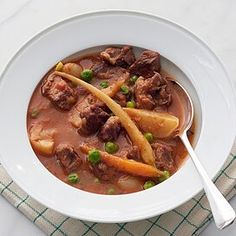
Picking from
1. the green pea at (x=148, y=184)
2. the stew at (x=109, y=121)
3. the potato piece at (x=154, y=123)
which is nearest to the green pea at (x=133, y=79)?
the stew at (x=109, y=121)

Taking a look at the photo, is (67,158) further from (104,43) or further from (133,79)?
(104,43)

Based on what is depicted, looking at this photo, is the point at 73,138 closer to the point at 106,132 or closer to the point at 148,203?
the point at 106,132

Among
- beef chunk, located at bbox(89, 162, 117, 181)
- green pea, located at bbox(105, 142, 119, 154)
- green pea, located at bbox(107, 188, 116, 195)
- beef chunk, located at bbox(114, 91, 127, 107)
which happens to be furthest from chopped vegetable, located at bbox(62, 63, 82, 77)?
green pea, located at bbox(107, 188, 116, 195)

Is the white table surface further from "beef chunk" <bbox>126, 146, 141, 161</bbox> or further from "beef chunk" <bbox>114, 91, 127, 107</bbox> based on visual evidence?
"beef chunk" <bbox>126, 146, 141, 161</bbox>

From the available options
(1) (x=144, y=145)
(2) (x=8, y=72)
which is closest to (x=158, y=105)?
(1) (x=144, y=145)

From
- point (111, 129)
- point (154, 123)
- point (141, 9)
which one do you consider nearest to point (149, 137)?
point (154, 123)

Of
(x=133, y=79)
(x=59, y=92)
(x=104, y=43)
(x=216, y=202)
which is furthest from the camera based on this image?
(x=104, y=43)

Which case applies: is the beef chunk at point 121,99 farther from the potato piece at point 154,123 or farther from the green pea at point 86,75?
the green pea at point 86,75
